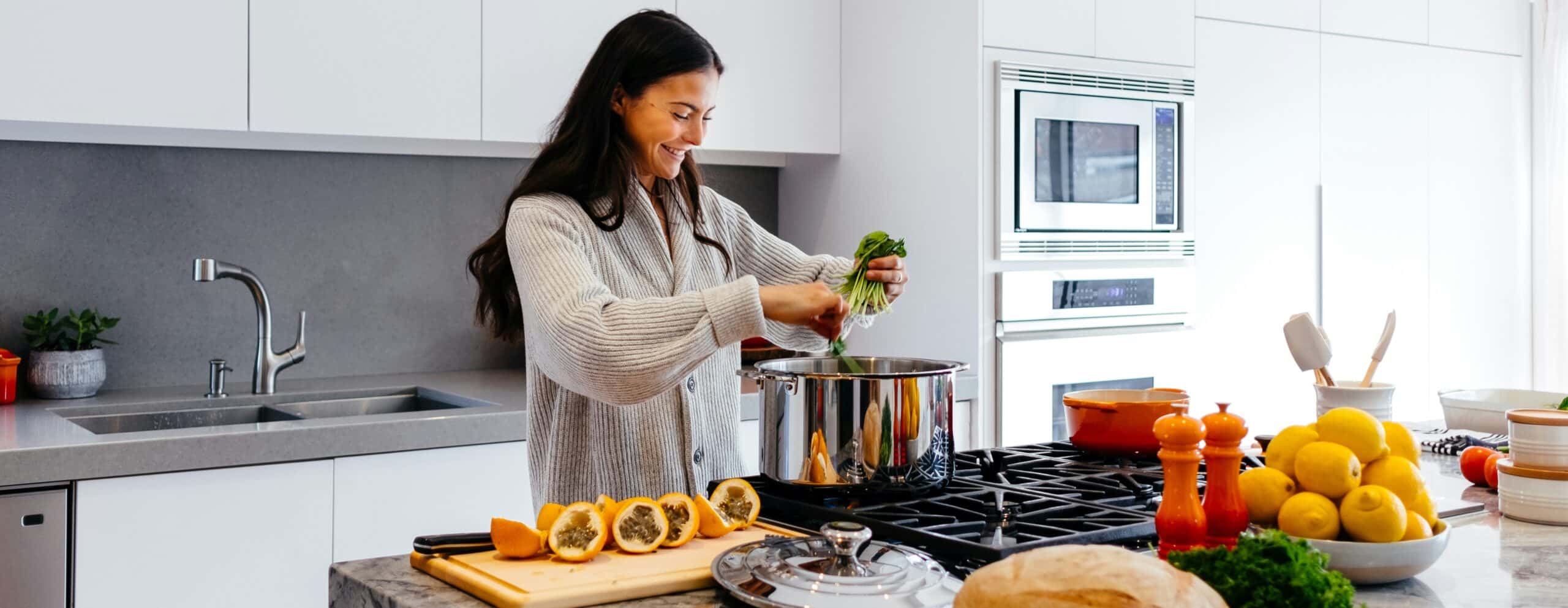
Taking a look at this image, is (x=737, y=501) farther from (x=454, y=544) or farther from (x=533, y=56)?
(x=533, y=56)

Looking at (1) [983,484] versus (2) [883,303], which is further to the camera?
(2) [883,303]

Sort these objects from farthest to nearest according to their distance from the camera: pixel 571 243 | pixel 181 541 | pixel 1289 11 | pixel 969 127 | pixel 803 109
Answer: pixel 1289 11
pixel 803 109
pixel 969 127
pixel 181 541
pixel 571 243

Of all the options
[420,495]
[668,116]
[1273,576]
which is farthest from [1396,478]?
[420,495]

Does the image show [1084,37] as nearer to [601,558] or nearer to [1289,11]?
[1289,11]

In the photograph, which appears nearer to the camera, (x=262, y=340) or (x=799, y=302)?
(x=799, y=302)

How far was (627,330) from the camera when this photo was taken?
1485 mm

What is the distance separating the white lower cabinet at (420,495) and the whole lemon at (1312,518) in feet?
4.49

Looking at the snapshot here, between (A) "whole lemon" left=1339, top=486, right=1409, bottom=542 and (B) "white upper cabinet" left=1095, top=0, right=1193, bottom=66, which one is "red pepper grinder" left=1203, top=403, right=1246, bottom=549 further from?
(B) "white upper cabinet" left=1095, top=0, right=1193, bottom=66


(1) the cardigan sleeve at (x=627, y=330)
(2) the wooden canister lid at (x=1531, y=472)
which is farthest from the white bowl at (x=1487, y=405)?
(1) the cardigan sleeve at (x=627, y=330)

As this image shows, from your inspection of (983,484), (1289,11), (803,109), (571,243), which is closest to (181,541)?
(571,243)

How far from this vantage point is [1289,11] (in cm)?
353

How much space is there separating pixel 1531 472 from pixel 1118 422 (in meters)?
0.48

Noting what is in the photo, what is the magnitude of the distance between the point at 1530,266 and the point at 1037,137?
2255mm

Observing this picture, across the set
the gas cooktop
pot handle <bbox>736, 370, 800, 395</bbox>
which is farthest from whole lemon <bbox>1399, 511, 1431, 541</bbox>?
pot handle <bbox>736, 370, 800, 395</bbox>
